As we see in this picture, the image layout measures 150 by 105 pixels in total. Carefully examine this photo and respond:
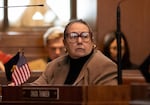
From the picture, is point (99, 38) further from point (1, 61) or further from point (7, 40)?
point (1, 61)

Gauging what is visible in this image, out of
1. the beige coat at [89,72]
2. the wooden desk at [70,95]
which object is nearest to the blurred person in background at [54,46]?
the beige coat at [89,72]

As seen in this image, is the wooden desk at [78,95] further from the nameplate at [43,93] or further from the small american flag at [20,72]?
the small american flag at [20,72]

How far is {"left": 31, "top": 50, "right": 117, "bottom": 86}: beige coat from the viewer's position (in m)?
2.13

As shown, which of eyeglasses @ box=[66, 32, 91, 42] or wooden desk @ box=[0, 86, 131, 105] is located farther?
eyeglasses @ box=[66, 32, 91, 42]

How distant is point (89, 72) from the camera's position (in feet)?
7.29

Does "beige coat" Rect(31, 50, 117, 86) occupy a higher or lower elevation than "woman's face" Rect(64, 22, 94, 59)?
lower

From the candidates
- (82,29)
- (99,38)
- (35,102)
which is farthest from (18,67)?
(99,38)

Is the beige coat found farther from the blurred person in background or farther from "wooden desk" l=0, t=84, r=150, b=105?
the blurred person in background

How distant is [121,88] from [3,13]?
3.85 metres

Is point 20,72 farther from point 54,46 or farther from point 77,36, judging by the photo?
point 54,46

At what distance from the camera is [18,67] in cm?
227

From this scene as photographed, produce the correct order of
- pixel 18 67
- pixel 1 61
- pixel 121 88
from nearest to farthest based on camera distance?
pixel 121 88, pixel 18 67, pixel 1 61

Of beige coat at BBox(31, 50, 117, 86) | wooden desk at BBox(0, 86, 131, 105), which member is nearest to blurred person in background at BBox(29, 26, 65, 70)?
beige coat at BBox(31, 50, 117, 86)

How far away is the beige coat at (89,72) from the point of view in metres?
2.13
